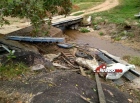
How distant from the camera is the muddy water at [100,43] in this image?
1364 centimetres

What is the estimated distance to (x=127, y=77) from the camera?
8.93 meters

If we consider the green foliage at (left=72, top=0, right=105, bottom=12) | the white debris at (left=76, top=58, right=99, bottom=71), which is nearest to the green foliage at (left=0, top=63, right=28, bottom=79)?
the white debris at (left=76, top=58, right=99, bottom=71)

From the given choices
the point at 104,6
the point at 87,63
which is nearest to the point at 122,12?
the point at 104,6

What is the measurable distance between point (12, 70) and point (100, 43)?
9.00 metres

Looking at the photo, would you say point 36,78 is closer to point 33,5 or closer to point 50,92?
point 50,92

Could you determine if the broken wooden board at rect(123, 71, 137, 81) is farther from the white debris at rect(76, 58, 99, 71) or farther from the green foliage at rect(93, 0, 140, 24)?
the green foliage at rect(93, 0, 140, 24)

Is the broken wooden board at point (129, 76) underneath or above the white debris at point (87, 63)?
underneath

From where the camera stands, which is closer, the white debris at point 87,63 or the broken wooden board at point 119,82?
the broken wooden board at point 119,82

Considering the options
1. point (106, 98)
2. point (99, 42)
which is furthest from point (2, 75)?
point (99, 42)

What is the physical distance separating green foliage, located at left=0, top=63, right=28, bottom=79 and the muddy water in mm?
7093

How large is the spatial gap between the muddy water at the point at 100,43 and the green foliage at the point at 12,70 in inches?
279

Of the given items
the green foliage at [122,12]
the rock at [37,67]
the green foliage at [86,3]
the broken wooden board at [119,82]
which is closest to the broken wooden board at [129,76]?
the broken wooden board at [119,82]

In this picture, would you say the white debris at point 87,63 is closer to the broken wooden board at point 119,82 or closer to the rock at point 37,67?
the broken wooden board at point 119,82

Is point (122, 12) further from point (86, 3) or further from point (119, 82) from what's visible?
point (119, 82)
